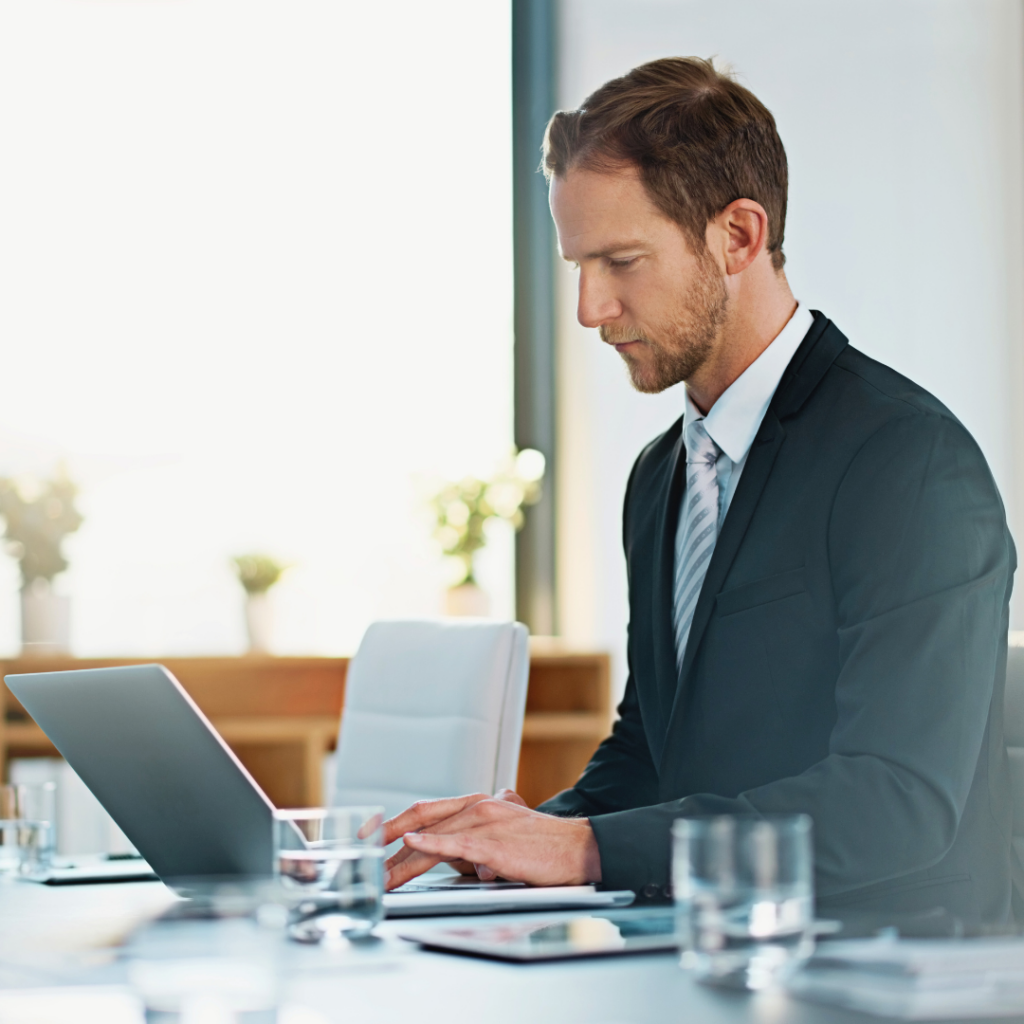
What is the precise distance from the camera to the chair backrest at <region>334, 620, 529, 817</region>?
2000mm

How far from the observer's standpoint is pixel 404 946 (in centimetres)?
99

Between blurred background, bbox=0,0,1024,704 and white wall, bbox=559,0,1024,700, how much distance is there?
1.49ft

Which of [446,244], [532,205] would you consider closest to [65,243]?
[446,244]

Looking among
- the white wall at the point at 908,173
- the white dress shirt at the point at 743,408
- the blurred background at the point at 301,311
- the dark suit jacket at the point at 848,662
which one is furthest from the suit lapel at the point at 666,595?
the blurred background at the point at 301,311

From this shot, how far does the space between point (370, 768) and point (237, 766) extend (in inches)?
39.8

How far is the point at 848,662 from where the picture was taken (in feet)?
4.54

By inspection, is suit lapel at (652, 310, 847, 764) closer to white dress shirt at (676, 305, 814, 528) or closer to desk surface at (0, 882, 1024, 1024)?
white dress shirt at (676, 305, 814, 528)

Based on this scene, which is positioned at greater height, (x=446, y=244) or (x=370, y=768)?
(x=446, y=244)

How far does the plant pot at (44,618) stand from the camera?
3725 millimetres

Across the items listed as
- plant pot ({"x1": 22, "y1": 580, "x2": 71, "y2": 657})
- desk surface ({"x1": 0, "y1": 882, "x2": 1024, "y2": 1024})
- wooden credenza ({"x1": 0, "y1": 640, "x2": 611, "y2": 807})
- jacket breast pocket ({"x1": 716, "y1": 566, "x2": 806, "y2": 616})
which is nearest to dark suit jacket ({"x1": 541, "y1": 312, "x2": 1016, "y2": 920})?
jacket breast pocket ({"x1": 716, "y1": 566, "x2": 806, "y2": 616})

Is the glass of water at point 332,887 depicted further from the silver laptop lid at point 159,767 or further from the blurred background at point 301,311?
the blurred background at point 301,311

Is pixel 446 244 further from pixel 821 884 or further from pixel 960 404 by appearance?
pixel 821 884

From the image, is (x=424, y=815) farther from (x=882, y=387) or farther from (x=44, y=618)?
(x=44, y=618)

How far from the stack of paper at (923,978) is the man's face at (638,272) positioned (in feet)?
3.26
